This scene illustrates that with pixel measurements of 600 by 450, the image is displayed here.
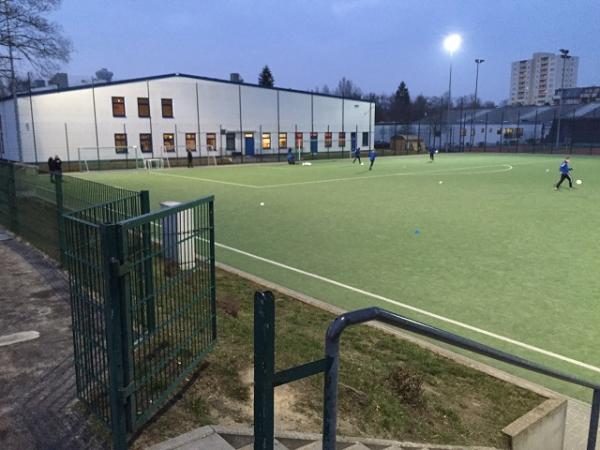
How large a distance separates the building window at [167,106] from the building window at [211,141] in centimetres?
446

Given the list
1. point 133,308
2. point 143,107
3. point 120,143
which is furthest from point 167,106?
point 133,308

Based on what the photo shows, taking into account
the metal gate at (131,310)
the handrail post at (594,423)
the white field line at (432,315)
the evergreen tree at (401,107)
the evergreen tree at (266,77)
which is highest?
the evergreen tree at (266,77)

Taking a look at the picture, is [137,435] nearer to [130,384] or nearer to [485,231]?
[130,384]

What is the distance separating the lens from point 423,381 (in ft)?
17.3

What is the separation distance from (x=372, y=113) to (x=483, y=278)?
196 feet

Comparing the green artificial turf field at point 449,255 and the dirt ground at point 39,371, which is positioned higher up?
the dirt ground at point 39,371

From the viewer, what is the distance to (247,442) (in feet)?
12.8

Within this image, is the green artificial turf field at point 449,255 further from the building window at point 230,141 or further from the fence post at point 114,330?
the building window at point 230,141

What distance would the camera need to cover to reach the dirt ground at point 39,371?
3975mm

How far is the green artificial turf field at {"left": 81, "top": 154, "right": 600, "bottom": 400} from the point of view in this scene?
284 inches

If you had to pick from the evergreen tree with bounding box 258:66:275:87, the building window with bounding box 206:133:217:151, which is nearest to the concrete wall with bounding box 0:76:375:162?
the building window with bounding box 206:133:217:151

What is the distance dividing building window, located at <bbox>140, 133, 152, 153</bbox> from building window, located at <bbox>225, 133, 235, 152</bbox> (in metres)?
8.38

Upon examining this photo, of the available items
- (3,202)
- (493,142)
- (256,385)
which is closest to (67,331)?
(256,385)

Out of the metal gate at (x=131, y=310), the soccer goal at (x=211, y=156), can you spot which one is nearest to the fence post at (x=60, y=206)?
the metal gate at (x=131, y=310)
